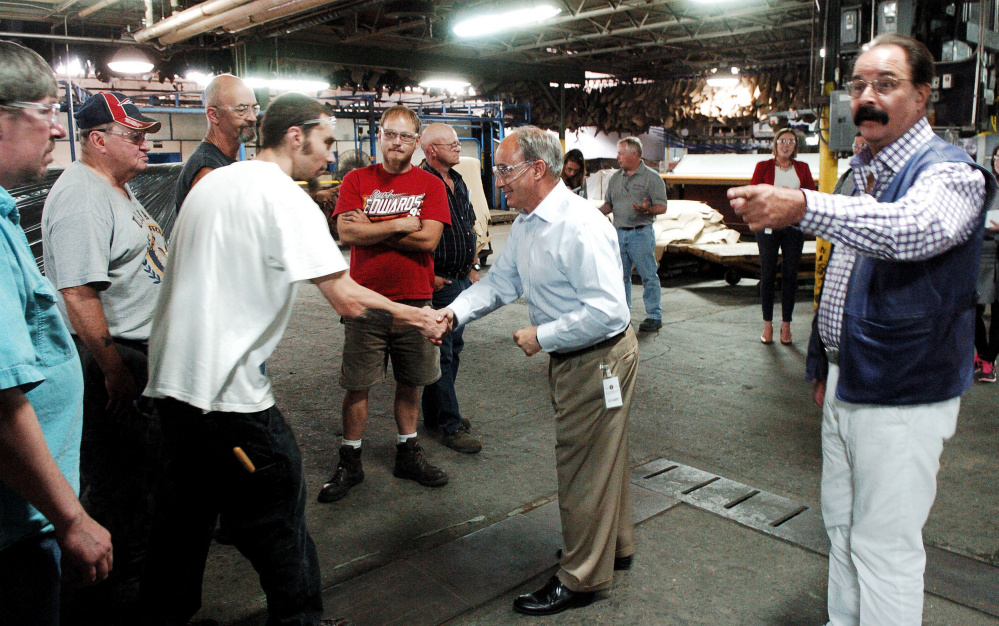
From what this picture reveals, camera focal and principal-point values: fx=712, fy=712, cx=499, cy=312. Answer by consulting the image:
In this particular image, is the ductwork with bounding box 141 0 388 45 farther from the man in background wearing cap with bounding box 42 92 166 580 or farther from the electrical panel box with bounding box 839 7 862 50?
the man in background wearing cap with bounding box 42 92 166 580

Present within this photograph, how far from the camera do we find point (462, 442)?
4.18m

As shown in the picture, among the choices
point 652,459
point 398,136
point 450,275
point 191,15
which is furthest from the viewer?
point 191,15

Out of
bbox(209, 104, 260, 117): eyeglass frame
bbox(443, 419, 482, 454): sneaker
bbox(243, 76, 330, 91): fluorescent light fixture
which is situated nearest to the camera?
bbox(209, 104, 260, 117): eyeglass frame

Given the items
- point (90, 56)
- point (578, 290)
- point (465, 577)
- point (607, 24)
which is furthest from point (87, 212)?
point (90, 56)

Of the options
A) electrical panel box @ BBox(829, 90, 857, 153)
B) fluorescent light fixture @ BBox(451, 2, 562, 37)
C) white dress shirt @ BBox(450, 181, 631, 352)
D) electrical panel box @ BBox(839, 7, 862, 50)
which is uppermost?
fluorescent light fixture @ BBox(451, 2, 562, 37)

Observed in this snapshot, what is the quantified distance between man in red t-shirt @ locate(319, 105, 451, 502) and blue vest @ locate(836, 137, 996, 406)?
2.21 m

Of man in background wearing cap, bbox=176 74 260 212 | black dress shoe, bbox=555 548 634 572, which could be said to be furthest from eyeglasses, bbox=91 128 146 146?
black dress shoe, bbox=555 548 634 572

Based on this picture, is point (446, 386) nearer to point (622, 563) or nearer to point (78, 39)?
point (622, 563)

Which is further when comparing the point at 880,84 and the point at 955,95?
the point at 955,95

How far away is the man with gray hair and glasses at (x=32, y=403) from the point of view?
1.24 metres

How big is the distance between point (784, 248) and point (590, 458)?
4.57 meters

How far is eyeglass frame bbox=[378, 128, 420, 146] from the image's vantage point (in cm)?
361

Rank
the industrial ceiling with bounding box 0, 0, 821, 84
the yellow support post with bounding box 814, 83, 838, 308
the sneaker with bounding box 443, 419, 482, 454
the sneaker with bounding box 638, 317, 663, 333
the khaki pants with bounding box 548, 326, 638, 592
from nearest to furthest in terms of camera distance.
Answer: the khaki pants with bounding box 548, 326, 638, 592 → the sneaker with bounding box 443, 419, 482, 454 → the yellow support post with bounding box 814, 83, 838, 308 → the sneaker with bounding box 638, 317, 663, 333 → the industrial ceiling with bounding box 0, 0, 821, 84

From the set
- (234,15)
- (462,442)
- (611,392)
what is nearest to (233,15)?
(234,15)
